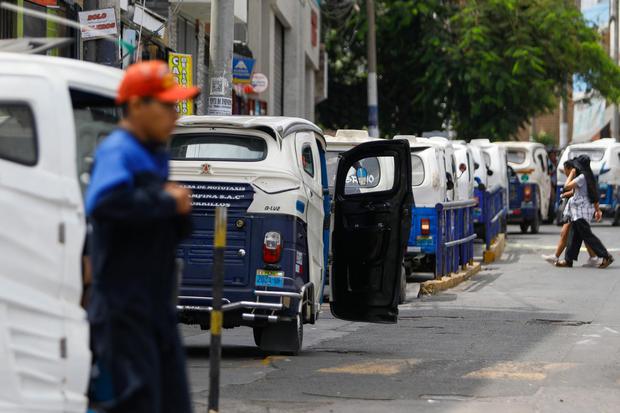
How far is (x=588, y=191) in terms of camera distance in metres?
23.1

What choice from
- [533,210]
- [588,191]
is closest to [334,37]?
[533,210]

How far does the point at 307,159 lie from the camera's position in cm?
1260

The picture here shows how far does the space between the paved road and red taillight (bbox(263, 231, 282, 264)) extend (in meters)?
0.88

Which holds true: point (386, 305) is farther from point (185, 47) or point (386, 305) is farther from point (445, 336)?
point (185, 47)

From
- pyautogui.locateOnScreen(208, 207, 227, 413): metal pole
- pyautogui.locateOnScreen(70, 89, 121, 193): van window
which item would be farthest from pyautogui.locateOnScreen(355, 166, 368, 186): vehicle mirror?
pyautogui.locateOnScreen(208, 207, 227, 413): metal pole

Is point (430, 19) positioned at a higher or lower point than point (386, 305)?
higher

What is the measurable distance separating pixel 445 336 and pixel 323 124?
126ft

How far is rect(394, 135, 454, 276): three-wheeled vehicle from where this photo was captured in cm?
1976

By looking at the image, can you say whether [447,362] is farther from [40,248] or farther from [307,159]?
[40,248]

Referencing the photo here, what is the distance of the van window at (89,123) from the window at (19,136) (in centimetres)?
75

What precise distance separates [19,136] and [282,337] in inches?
222

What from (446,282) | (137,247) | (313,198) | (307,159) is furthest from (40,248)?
(446,282)

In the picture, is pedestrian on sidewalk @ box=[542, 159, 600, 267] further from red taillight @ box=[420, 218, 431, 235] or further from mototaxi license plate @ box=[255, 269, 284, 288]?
mototaxi license plate @ box=[255, 269, 284, 288]

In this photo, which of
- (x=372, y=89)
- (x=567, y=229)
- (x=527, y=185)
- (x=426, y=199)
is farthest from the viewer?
(x=372, y=89)
